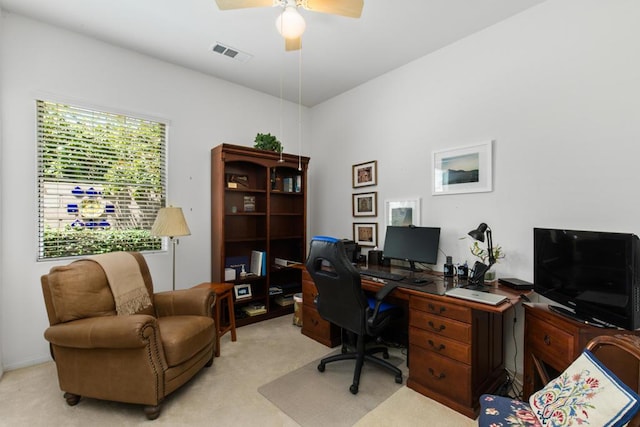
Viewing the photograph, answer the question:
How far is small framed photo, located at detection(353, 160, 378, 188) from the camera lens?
10.9 feet

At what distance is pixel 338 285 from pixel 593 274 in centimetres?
149

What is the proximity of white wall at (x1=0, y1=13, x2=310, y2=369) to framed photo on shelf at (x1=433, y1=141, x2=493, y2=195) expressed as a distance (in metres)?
2.43

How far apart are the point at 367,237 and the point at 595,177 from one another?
80.3 inches

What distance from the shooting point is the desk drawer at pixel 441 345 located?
1826 millimetres

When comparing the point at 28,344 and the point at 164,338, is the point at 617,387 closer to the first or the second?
the point at 164,338

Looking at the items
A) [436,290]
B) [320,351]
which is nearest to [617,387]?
[436,290]

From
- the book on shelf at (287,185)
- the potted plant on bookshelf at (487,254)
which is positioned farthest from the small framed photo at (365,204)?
the potted plant on bookshelf at (487,254)

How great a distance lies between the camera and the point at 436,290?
206 cm

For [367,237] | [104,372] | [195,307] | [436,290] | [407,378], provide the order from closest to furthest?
[104,372] < [436,290] < [407,378] < [195,307] < [367,237]

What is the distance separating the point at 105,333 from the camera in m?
1.72

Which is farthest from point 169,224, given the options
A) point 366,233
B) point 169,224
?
point 366,233

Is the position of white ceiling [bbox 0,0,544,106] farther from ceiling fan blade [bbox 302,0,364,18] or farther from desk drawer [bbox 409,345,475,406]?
desk drawer [bbox 409,345,475,406]

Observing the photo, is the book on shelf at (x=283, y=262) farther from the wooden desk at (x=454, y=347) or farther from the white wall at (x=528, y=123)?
the wooden desk at (x=454, y=347)

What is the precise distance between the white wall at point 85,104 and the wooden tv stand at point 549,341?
3092 millimetres
